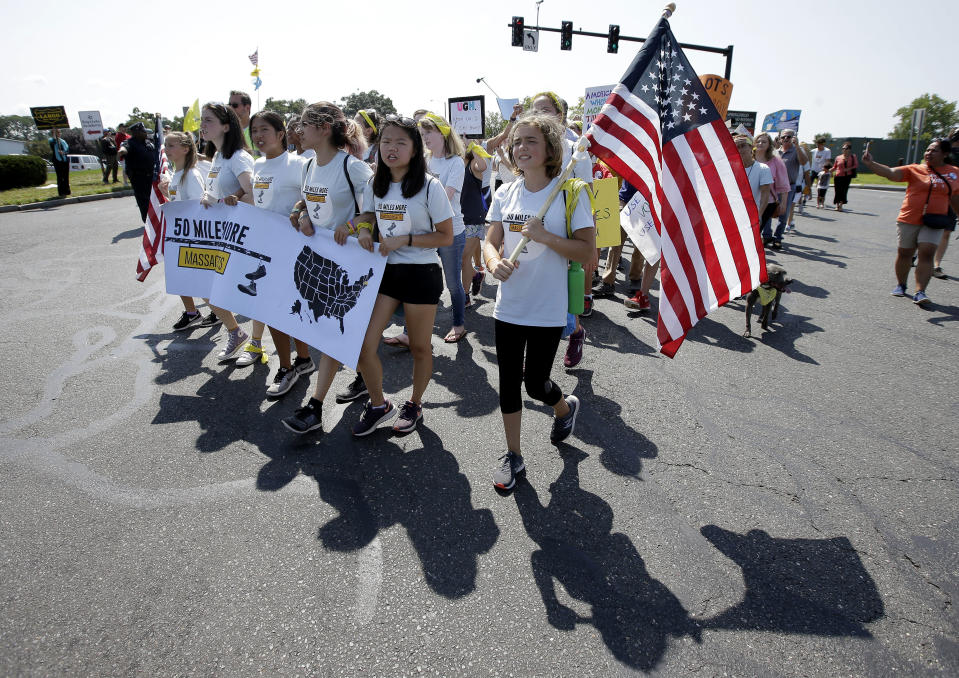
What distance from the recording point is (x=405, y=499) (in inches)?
125

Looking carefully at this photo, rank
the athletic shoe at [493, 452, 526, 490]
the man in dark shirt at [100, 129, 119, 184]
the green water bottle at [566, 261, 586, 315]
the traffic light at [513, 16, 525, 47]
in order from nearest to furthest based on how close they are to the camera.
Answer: the green water bottle at [566, 261, 586, 315] < the athletic shoe at [493, 452, 526, 490] < the man in dark shirt at [100, 129, 119, 184] < the traffic light at [513, 16, 525, 47]

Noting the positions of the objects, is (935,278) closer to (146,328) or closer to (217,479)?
(217,479)

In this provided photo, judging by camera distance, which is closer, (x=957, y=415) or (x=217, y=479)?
(x=217, y=479)

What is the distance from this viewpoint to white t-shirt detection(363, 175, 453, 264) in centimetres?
340

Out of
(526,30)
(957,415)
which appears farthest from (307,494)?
(526,30)

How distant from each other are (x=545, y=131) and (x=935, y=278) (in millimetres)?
8614

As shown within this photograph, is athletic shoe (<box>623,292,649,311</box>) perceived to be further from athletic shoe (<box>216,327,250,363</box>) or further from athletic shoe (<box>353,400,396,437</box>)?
athletic shoe (<box>216,327,250,363</box>)

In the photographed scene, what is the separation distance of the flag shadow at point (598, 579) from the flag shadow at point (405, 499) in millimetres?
308

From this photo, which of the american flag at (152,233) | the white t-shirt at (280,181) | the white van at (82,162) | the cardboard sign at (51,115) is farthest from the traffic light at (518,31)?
the white van at (82,162)

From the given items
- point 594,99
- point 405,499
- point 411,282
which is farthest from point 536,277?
point 594,99

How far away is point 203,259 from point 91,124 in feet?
75.8

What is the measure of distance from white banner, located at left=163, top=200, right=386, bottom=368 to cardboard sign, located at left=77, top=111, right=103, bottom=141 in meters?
22.4

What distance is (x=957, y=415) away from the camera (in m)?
4.18

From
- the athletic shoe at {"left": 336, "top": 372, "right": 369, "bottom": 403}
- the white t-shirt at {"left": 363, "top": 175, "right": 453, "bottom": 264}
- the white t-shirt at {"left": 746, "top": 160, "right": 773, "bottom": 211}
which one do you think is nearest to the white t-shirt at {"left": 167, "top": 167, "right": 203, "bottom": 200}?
the athletic shoe at {"left": 336, "top": 372, "right": 369, "bottom": 403}
